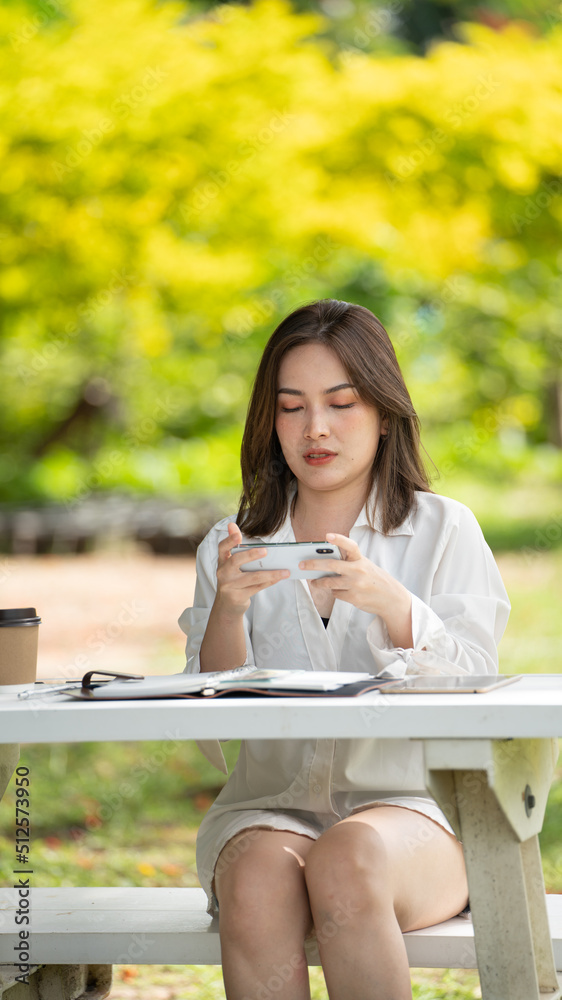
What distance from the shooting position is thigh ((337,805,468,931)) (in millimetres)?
1833

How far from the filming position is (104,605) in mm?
8898

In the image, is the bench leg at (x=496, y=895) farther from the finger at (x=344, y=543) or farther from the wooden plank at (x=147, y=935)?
the finger at (x=344, y=543)

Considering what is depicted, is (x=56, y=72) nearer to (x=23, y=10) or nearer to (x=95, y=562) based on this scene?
(x=23, y=10)

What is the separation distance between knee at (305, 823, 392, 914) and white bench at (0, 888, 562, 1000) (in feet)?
0.64

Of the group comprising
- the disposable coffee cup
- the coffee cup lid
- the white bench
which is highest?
the coffee cup lid

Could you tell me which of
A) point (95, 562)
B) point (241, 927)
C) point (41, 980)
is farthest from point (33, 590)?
point (241, 927)

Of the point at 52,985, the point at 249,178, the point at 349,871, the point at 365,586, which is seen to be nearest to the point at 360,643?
the point at 365,586

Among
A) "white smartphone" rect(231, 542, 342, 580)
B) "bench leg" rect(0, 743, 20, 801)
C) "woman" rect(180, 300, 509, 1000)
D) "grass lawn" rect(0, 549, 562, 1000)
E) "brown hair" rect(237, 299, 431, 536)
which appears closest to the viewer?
"woman" rect(180, 300, 509, 1000)

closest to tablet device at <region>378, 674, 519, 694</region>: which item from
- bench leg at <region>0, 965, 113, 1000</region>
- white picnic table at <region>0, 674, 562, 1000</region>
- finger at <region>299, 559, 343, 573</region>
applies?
white picnic table at <region>0, 674, 562, 1000</region>

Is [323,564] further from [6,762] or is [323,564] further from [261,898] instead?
[6,762]

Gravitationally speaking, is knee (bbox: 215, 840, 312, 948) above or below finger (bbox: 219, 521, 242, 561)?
below

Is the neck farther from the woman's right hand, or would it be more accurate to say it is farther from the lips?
the woman's right hand

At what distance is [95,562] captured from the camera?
1047 cm

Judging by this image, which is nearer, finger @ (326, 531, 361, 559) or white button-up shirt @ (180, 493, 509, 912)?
finger @ (326, 531, 361, 559)
